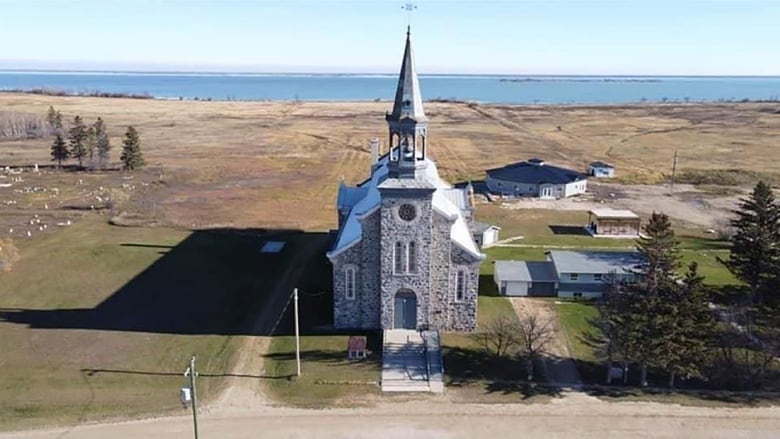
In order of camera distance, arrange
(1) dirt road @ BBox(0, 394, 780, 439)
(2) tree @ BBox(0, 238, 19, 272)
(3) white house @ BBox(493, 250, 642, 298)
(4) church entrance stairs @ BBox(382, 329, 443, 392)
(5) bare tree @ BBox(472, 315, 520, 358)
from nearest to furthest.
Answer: (1) dirt road @ BBox(0, 394, 780, 439)
(4) church entrance stairs @ BBox(382, 329, 443, 392)
(5) bare tree @ BBox(472, 315, 520, 358)
(3) white house @ BBox(493, 250, 642, 298)
(2) tree @ BBox(0, 238, 19, 272)

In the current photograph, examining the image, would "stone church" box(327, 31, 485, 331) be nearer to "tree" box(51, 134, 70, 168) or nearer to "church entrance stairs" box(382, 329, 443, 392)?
"church entrance stairs" box(382, 329, 443, 392)

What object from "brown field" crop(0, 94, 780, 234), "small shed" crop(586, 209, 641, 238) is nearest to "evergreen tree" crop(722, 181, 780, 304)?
"small shed" crop(586, 209, 641, 238)

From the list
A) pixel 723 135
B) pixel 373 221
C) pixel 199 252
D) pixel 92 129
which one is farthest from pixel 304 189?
pixel 723 135

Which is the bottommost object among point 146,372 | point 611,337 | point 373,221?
point 146,372

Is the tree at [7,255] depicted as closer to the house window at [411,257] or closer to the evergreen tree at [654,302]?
the house window at [411,257]

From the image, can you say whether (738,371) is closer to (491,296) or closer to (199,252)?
(491,296)
